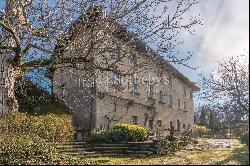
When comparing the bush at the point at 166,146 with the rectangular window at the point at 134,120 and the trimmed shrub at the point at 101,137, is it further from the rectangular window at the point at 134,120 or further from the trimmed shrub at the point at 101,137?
the rectangular window at the point at 134,120

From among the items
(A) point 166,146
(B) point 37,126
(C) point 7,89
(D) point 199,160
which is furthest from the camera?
(A) point 166,146

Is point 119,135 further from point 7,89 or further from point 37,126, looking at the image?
point 7,89

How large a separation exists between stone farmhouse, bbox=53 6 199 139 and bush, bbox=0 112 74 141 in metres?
2.44

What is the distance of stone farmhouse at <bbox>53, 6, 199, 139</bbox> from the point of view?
742 inches

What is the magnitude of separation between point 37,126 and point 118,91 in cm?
843

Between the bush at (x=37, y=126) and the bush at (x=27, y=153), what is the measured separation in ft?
3.52

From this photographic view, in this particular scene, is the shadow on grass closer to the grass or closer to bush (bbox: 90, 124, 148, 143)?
the grass

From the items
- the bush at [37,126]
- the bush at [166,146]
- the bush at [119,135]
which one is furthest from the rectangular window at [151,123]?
the bush at [37,126]

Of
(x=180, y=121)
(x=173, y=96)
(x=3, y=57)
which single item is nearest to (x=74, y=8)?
(x=3, y=57)

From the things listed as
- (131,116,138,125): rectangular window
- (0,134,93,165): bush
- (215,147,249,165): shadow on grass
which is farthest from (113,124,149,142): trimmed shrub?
(215,147,249,165): shadow on grass

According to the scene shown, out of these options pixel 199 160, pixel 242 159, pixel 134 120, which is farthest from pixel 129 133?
pixel 242 159

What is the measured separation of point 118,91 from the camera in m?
25.3

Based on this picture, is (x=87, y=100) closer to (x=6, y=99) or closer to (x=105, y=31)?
(x=6, y=99)

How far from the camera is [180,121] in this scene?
4453 centimetres
